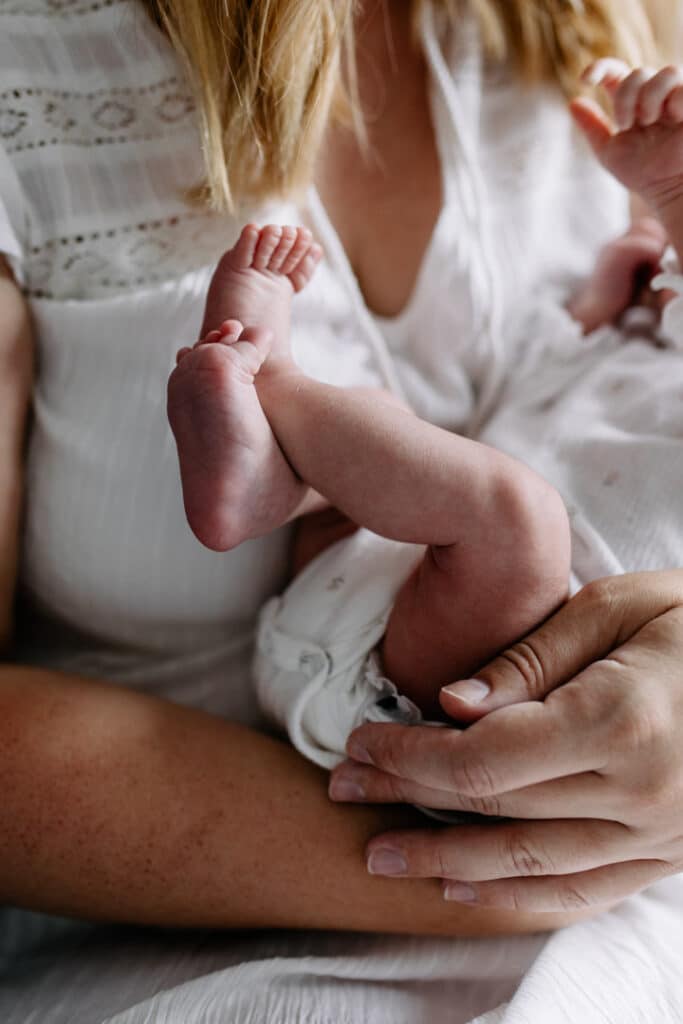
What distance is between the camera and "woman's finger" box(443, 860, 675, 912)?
0.68 meters

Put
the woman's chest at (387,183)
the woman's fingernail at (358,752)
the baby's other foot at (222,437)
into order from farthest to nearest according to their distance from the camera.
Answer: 1. the woman's chest at (387,183)
2. the woman's fingernail at (358,752)
3. the baby's other foot at (222,437)

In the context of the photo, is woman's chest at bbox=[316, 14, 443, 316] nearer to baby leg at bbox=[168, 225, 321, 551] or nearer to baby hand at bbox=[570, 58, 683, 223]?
baby hand at bbox=[570, 58, 683, 223]

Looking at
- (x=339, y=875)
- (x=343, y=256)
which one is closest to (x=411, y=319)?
(x=343, y=256)

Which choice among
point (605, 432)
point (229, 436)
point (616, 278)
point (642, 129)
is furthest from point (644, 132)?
point (229, 436)

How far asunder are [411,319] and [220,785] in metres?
0.48

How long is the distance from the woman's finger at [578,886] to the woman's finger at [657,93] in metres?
0.62

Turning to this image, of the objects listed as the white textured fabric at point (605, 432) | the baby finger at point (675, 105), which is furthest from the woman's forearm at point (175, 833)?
the baby finger at point (675, 105)

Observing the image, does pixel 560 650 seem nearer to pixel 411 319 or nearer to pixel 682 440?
pixel 682 440

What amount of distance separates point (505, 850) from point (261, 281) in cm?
45

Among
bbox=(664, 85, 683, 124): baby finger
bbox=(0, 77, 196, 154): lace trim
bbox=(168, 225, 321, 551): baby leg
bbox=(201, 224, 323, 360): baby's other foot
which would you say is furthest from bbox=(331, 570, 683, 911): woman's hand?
bbox=(0, 77, 196, 154): lace trim

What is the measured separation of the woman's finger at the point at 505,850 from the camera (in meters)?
0.65

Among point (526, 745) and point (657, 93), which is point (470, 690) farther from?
point (657, 93)

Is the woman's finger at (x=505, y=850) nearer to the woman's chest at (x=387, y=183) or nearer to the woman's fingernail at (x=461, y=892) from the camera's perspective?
the woman's fingernail at (x=461, y=892)

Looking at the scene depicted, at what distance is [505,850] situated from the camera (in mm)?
667
